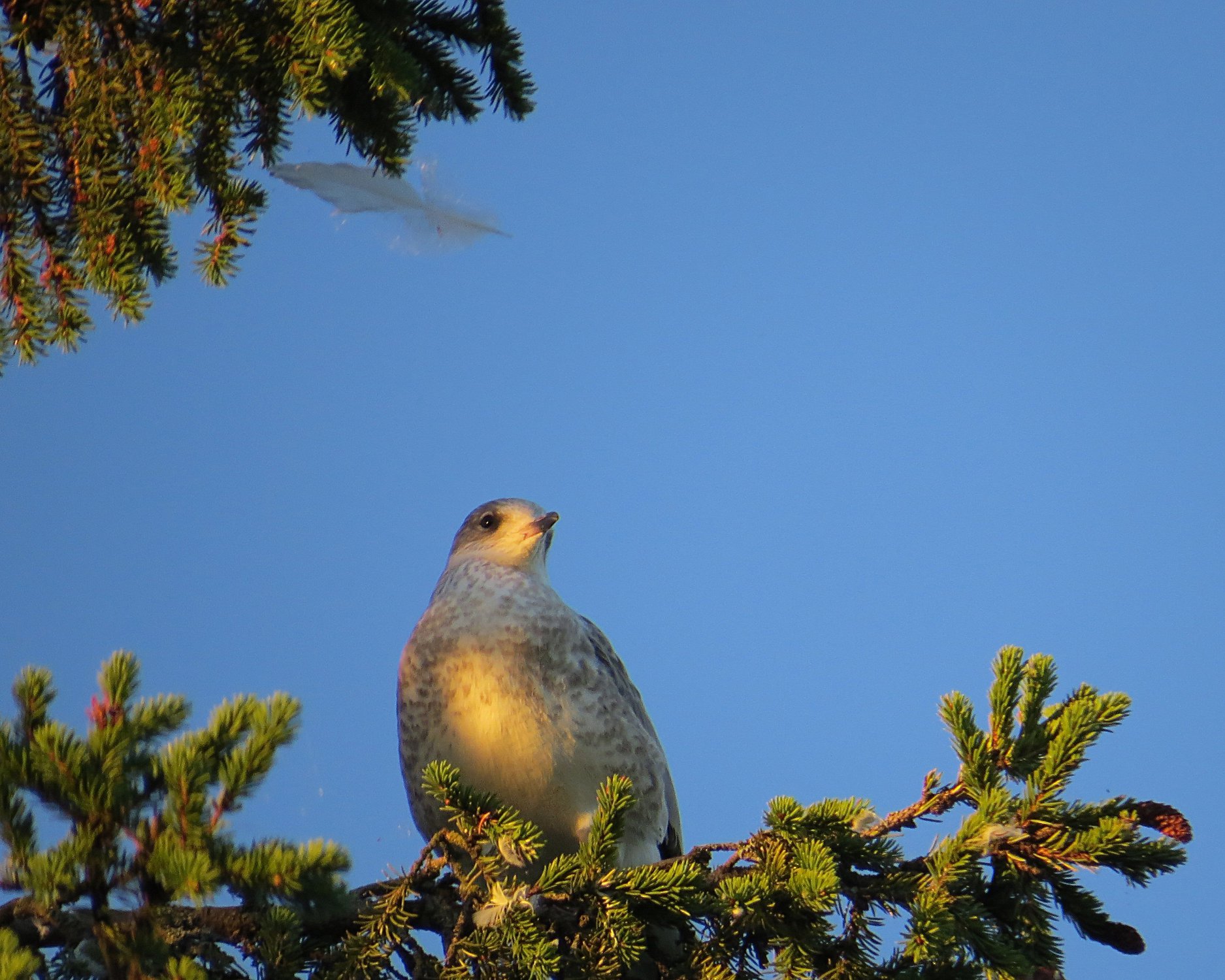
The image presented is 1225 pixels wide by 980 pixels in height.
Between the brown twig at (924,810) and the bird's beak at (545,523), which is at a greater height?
the bird's beak at (545,523)

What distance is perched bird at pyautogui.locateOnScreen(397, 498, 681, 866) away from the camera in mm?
4680

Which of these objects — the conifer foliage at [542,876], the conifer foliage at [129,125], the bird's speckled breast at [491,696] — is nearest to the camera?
the conifer foliage at [542,876]

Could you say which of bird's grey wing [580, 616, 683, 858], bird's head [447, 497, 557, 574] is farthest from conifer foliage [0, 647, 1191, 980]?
bird's head [447, 497, 557, 574]

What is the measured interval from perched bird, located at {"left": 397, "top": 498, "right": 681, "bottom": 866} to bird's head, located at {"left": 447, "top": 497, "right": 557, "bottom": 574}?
1.35 feet

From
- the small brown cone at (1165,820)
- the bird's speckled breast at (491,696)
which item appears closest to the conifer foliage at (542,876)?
the small brown cone at (1165,820)

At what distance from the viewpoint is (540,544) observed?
5.89 meters

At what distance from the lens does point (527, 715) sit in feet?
15.4

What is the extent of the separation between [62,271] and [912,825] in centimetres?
276

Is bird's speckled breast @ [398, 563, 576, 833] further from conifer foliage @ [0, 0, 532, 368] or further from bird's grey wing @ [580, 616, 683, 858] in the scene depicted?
conifer foliage @ [0, 0, 532, 368]

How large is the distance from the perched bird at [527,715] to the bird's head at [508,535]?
0.41 metres

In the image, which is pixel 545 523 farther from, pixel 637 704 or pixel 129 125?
pixel 129 125

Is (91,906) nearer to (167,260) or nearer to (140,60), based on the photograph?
(167,260)

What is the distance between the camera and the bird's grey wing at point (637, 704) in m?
5.24

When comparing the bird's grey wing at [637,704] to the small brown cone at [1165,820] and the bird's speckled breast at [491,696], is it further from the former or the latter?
the small brown cone at [1165,820]
